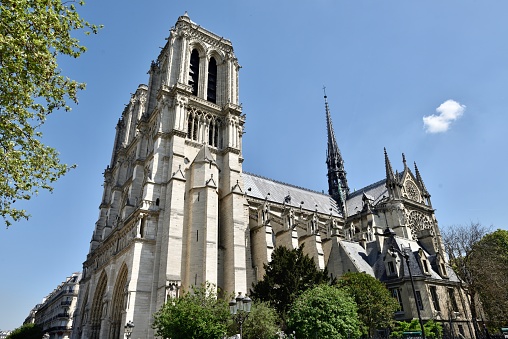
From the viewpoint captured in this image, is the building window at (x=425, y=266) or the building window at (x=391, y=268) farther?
the building window at (x=391, y=268)

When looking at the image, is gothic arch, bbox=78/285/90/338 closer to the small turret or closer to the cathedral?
the cathedral

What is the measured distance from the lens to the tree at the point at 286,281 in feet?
77.9

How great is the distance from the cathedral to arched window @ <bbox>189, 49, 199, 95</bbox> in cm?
15

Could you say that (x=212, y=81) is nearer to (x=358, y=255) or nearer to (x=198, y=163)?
(x=198, y=163)

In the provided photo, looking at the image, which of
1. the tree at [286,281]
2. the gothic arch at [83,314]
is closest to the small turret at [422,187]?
the tree at [286,281]

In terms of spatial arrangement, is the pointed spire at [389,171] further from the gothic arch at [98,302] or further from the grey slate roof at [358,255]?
the gothic arch at [98,302]

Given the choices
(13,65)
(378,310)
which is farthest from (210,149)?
(13,65)

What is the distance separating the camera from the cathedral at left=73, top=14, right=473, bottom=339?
2631 cm

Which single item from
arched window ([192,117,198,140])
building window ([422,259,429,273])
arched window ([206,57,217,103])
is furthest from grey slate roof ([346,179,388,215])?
arched window ([192,117,198,140])

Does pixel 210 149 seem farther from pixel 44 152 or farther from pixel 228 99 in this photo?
pixel 44 152

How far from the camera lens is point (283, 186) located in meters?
50.4

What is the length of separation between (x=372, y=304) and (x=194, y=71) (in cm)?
3031

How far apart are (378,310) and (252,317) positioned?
29.4 feet

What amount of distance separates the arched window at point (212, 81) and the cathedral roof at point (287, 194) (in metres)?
11.1
